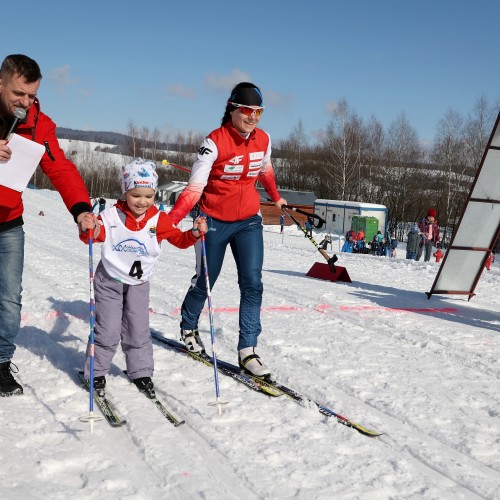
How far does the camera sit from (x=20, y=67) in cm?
318

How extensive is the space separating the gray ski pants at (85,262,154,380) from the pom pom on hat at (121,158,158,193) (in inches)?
21.9

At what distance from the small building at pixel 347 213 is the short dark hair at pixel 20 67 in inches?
1325

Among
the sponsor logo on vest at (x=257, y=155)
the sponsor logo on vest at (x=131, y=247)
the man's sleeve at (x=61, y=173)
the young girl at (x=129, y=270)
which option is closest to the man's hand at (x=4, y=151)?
the man's sleeve at (x=61, y=173)

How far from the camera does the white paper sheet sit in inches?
129

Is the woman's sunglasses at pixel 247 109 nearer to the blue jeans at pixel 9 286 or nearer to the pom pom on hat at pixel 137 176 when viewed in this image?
the pom pom on hat at pixel 137 176

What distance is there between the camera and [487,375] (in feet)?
14.5

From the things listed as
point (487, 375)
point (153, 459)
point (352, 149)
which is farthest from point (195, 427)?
point (352, 149)

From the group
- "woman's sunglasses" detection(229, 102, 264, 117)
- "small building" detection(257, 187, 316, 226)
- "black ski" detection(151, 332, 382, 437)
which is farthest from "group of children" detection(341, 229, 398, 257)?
"woman's sunglasses" detection(229, 102, 264, 117)

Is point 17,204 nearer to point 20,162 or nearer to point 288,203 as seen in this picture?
point 20,162

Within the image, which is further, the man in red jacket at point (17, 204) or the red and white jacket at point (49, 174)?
the red and white jacket at point (49, 174)

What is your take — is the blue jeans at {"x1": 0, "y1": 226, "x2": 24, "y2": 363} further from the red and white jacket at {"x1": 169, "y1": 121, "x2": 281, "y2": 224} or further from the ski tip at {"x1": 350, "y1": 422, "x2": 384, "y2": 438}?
the ski tip at {"x1": 350, "y1": 422, "x2": 384, "y2": 438}

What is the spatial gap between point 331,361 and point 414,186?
5154 centimetres

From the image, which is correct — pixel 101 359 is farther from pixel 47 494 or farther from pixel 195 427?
pixel 47 494

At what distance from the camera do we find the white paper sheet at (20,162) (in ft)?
10.7
